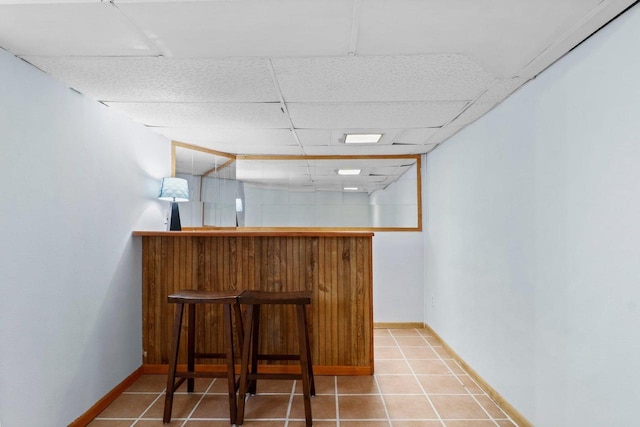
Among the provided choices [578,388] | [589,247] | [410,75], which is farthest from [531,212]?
[410,75]

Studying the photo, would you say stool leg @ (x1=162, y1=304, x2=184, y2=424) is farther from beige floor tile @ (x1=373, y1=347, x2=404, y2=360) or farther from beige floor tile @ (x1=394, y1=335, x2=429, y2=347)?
beige floor tile @ (x1=394, y1=335, x2=429, y2=347)

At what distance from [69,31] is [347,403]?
2.94 metres

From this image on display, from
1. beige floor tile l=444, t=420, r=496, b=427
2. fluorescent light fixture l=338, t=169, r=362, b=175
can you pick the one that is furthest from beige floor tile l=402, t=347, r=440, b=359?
fluorescent light fixture l=338, t=169, r=362, b=175

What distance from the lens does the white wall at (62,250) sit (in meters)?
1.99

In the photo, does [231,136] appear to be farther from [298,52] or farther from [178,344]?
[178,344]

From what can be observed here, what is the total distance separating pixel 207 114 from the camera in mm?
3078

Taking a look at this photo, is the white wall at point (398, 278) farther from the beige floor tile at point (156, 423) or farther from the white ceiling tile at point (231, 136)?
the beige floor tile at point (156, 423)

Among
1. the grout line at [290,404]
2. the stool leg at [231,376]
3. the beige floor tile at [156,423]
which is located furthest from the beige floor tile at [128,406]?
the grout line at [290,404]

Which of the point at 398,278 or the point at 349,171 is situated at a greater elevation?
the point at 349,171

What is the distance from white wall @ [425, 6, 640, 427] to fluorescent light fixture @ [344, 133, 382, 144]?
965 millimetres

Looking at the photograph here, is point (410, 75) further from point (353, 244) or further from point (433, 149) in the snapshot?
point (433, 149)

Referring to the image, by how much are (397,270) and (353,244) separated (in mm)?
1685

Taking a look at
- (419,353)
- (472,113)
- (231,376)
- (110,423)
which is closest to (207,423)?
(231,376)

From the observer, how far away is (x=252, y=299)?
263cm
